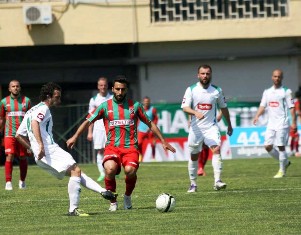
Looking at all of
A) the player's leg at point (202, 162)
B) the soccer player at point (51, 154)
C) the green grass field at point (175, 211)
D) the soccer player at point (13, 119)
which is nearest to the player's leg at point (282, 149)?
the green grass field at point (175, 211)

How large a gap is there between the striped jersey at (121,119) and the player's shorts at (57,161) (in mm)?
697

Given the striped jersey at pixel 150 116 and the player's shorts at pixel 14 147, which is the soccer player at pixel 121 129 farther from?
the striped jersey at pixel 150 116

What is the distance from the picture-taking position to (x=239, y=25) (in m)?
37.6

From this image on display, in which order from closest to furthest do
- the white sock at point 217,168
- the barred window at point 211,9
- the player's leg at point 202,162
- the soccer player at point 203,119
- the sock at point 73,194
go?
the sock at point 73,194
the white sock at point 217,168
the soccer player at point 203,119
the player's leg at point 202,162
the barred window at point 211,9

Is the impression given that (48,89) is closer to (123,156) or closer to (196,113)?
(123,156)

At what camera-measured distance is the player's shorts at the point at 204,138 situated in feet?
62.2

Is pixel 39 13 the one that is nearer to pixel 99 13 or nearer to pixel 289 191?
pixel 99 13

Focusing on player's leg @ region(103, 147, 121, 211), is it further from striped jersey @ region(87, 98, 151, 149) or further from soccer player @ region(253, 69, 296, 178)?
soccer player @ region(253, 69, 296, 178)

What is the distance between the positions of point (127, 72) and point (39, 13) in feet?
13.2

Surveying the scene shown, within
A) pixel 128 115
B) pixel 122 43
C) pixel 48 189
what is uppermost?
pixel 122 43

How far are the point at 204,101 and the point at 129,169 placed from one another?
4421mm

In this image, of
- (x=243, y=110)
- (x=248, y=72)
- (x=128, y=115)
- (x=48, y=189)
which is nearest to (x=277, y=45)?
(x=248, y=72)

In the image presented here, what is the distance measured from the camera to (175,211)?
14.6 metres

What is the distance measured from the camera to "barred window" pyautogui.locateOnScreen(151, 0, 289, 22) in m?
38.0
